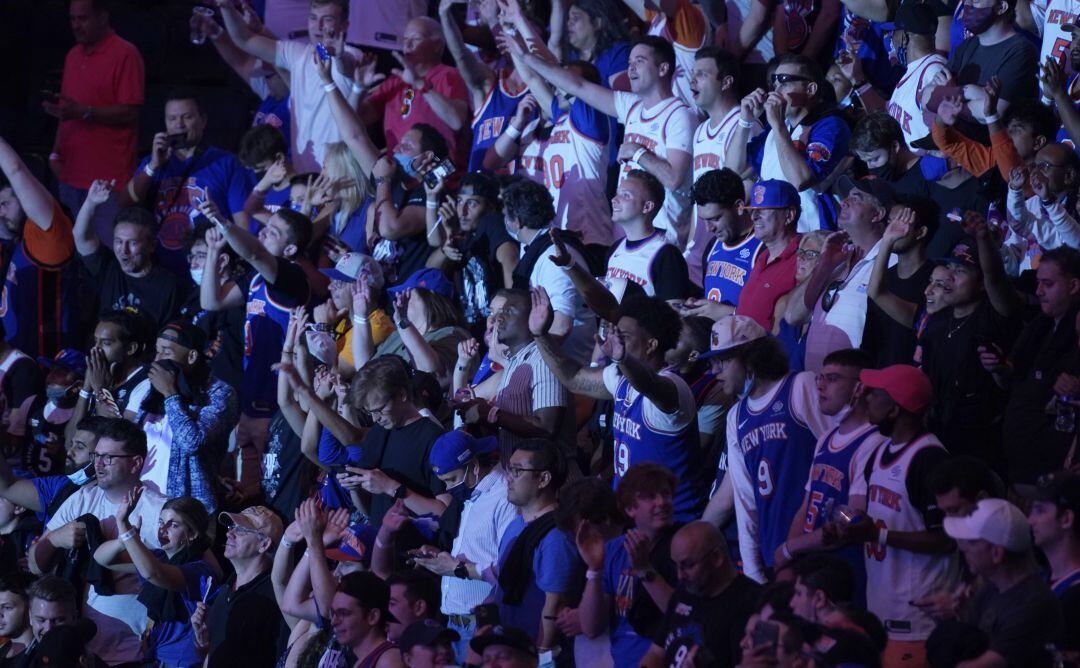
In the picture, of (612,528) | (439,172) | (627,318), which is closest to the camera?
(612,528)

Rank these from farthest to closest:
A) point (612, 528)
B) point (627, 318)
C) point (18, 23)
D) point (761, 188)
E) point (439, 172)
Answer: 1. point (18, 23)
2. point (439, 172)
3. point (761, 188)
4. point (627, 318)
5. point (612, 528)

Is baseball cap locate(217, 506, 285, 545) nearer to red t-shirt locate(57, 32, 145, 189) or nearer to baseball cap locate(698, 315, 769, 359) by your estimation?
baseball cap locate(698, 315, 769, 359)

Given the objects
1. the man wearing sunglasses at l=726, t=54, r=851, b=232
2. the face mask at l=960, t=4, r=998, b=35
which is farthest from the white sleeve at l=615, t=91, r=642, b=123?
the face mask at l=960, t=4, r=998, b=35

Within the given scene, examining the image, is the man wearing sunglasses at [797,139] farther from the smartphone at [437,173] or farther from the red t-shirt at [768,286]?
the smartphone at [437,173]

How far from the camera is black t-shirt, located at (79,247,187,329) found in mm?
9953

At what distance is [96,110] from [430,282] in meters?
3.27

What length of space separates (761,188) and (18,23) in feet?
24.0

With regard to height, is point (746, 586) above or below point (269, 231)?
above

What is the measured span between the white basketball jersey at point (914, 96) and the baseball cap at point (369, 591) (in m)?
4.21

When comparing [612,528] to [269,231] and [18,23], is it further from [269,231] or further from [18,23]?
[18,23]

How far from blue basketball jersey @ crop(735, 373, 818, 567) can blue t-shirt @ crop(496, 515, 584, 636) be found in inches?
27.9

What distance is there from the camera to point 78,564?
8.05 meters

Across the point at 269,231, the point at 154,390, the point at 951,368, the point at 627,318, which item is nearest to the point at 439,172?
the point at 269,231

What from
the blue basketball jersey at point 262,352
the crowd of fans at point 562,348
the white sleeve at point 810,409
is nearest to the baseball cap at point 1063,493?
the crowd of fans at point 562,348
